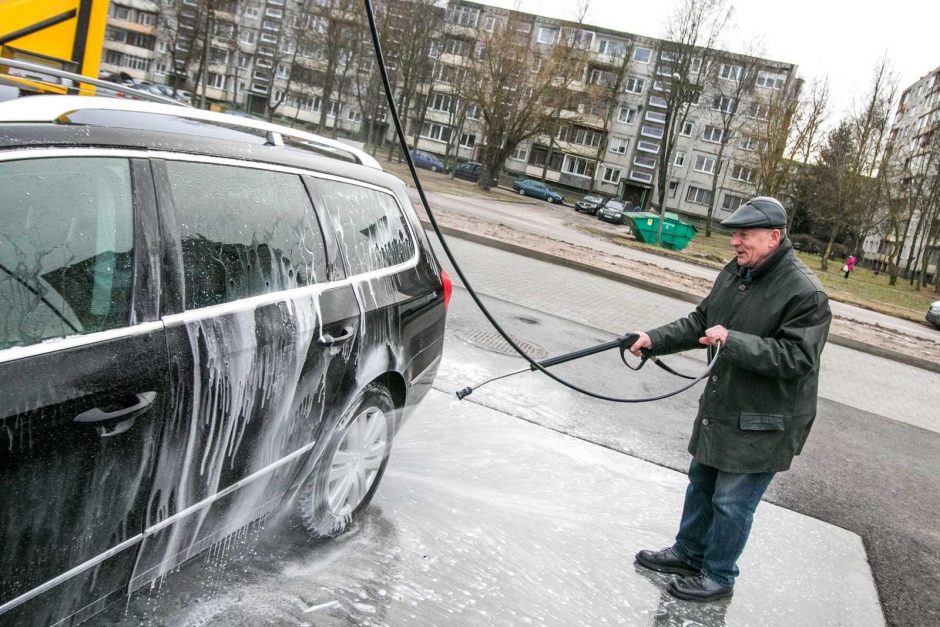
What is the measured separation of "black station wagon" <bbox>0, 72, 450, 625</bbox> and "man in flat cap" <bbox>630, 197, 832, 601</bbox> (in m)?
1.63

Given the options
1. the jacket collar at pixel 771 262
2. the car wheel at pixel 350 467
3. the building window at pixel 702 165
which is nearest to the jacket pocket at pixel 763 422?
the jacket collar at pixel 771 262

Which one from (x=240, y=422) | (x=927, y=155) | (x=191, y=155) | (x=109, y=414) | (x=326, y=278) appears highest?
(x=927, y=155)

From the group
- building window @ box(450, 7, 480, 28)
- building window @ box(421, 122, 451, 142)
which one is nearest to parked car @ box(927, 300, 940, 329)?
building window @ box(450, 7, 480, 28)

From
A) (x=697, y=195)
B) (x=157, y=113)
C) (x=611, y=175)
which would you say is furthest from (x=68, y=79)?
(x=611, y=175)

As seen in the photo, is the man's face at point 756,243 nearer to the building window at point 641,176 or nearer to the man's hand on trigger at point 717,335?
the man's hand on trigger at point 717,335

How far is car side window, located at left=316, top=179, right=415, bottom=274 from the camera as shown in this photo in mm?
3266

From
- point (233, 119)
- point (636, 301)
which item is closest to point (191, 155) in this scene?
point (233, 119)

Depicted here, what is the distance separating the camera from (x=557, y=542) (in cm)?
411

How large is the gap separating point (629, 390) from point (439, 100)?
73546mm

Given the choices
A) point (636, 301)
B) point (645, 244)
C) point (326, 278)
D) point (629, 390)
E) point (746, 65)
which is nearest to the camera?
point (326, 278)

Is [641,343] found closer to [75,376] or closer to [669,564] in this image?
[669,564]

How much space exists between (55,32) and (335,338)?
26.8 feet

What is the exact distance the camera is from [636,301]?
46.9 feet

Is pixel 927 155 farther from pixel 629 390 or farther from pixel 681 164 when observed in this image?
pixel 629 390
